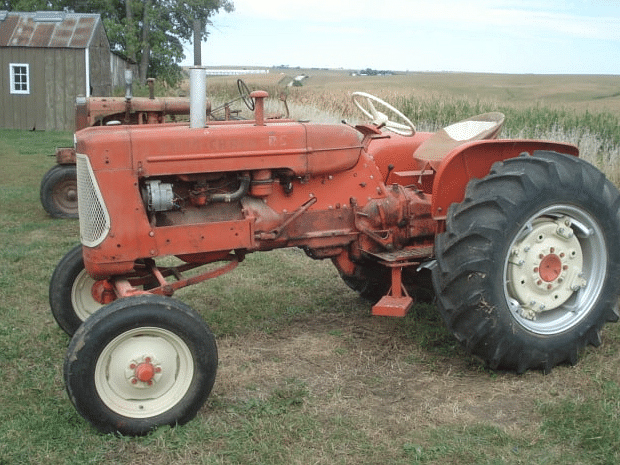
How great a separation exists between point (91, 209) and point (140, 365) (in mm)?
905

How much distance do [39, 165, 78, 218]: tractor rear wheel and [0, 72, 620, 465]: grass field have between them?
3428mm

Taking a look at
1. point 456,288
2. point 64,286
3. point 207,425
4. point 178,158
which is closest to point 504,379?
point 456,288

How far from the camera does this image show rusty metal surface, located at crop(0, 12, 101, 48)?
882 inches

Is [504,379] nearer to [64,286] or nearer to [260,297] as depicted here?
[260,297]

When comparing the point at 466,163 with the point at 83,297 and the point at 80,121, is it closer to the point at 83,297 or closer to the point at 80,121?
the point at 83,297

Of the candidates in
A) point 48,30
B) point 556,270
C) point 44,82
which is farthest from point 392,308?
point 48,30

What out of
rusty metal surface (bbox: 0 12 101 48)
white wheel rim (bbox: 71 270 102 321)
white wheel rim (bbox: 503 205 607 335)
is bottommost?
white wheel rim (bbox: 71 270 102 321)

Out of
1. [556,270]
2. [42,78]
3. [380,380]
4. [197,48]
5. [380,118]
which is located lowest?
[380,380]

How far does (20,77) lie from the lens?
2252 centimetres

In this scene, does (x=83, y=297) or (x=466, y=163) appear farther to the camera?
(x=83, y=297)

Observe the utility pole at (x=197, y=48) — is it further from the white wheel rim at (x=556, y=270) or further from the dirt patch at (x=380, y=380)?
the white wheel rim at (x=556, y=270)

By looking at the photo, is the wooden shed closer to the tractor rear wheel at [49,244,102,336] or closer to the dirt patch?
the tractor rear wheel at [49,244,102,336]

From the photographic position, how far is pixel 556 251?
3945mm

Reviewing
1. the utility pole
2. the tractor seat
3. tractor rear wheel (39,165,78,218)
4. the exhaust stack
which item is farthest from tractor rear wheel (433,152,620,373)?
tractor rear wheel (39,165,78,218)
